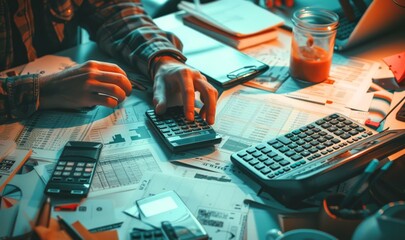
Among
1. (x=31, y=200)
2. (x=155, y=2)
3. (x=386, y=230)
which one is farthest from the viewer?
(x=155, y=2)

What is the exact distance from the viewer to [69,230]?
Result: 0.76 m

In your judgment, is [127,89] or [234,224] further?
[127,89]

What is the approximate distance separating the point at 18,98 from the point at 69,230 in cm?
43

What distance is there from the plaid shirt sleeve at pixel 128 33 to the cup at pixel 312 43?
272mm

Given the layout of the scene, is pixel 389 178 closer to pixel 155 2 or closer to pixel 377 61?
pixel 377 61

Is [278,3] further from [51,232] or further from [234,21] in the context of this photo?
[51,232]

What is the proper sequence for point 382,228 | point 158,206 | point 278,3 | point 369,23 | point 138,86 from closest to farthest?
1. point 382,228
2. point 158,206
3. point 138,86
4. point 369,23
5. point 278,3

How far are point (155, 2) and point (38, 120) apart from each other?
0.74 meters

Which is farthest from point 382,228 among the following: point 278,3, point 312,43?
point 278,3

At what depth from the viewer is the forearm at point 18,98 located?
3.56ft

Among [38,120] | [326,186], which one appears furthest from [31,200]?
[326,186]

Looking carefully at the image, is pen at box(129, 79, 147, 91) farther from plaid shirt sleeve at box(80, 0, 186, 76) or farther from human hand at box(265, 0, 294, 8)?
human hand at box(265, 0, 294, 8)

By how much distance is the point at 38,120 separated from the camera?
1.10 meters

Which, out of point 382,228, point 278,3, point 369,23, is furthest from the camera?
point 278,3
